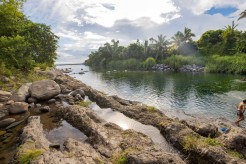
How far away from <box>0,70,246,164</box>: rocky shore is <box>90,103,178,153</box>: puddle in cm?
52

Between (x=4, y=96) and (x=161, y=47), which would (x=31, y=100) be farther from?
(x=161, y=47)

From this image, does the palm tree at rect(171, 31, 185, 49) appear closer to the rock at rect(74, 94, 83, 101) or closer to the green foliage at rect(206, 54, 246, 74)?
the green foliage at rect(206, 54, 246, 74)

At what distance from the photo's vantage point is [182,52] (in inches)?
4523

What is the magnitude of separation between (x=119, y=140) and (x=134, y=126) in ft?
19.7

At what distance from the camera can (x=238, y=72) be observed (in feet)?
245

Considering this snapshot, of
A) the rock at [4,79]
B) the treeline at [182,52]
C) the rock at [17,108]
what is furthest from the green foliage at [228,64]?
the rock at [17,108]

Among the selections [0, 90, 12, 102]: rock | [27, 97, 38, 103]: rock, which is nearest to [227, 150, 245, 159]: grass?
[27, 97, 38, 103]: rock

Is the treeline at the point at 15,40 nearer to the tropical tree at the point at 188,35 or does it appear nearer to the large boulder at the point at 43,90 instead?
the large boulder at the point at 43,90

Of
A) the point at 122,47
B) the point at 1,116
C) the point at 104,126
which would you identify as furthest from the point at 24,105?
the point at 122,47

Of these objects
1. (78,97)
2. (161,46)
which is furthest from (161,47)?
(78,97)

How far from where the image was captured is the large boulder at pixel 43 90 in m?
28.8

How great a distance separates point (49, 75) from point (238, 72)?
63.1 metres

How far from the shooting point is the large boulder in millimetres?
28750

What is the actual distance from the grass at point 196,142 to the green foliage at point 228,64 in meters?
65.9
